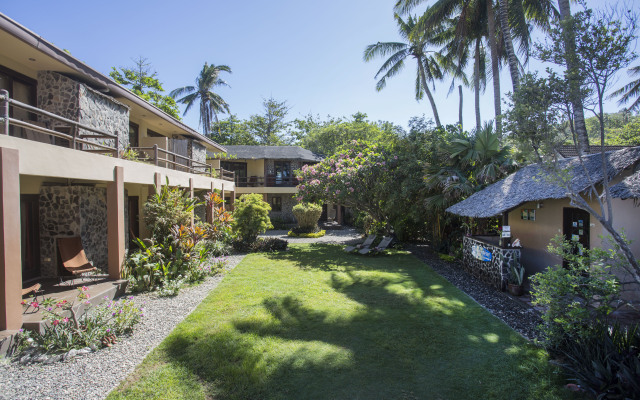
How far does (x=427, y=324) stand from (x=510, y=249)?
4.05 metres

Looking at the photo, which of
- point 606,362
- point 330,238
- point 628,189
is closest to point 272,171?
point 330,238

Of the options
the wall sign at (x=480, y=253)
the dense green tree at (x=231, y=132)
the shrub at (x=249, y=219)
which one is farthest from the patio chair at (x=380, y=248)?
the dense green tree at (x=231, y=132)

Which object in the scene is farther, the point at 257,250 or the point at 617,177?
the point at 257,250

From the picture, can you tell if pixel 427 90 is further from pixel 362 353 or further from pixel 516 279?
pixel 362 353

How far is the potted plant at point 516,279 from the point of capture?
8.05m

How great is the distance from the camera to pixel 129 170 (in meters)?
8.45

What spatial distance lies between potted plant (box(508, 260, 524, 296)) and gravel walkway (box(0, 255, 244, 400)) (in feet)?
26.4

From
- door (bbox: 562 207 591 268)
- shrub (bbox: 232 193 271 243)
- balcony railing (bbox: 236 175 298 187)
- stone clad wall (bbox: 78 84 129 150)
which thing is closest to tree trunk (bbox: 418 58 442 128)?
balcony railing (bbox: 236 175 298 187)

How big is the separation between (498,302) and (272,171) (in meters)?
22.6

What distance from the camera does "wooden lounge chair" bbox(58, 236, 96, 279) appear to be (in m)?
7.32

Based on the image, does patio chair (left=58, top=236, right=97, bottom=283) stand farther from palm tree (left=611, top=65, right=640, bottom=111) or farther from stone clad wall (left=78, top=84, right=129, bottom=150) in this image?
palm tree (left=611, top=65, right=640, bottom=111)

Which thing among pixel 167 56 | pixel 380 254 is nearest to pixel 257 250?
pixel 380 254

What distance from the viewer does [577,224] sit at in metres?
8.45

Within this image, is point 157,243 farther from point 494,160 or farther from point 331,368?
point 494,160
